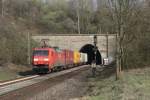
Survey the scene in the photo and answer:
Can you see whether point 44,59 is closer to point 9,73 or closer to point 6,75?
point 9,73

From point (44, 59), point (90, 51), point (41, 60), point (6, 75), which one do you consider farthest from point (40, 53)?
point (90, 51)

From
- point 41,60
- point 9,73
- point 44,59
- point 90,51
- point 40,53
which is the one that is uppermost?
point 90,51

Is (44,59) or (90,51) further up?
(90,51)

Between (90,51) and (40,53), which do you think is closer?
(40,53)

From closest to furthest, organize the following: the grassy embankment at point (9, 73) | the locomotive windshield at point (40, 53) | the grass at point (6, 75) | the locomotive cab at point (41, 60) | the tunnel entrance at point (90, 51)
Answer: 1. the grass at point (6, 75)
2. the grassy embankment at point (9, 73)
3. the locomotive cab at point (41, 60)
4. the locomotive windshield at point (40, 53)
5. the tunnel entrance at point (90, 51)

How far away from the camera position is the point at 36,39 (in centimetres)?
7850

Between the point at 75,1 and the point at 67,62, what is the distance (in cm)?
7448

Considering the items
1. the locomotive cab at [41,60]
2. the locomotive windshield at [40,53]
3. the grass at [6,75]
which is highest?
the locomotive windshield at [40,53]

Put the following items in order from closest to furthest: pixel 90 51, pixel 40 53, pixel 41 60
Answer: pixel 41 60 < pixel 40 53 < pixel 90 51

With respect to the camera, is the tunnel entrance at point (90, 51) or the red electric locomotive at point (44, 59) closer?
the red electric locomotive at point (44, 59)

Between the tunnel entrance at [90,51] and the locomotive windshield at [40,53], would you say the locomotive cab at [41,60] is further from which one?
the tunnel entrance at [90,51]

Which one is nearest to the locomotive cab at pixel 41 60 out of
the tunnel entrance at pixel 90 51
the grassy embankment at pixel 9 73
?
the grassy embankment at pixel 9 73

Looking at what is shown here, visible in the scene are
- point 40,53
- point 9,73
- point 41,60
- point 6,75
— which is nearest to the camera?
point 6,75

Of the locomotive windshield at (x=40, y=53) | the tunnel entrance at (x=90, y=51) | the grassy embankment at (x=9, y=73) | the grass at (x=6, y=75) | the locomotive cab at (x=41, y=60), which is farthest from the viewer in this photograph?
the tunnel entrance at (x=90, y=51)
